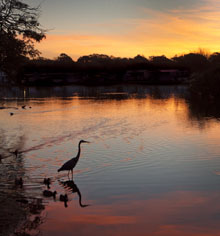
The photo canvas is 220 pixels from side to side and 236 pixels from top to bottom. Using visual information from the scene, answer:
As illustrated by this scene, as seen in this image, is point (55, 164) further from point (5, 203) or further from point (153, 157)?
point (5, 203)

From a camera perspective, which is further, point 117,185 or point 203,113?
point 203,113

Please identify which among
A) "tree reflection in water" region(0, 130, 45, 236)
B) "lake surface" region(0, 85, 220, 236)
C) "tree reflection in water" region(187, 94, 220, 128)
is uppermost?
"tree reflection in water" region(187, 94, 220, 128)

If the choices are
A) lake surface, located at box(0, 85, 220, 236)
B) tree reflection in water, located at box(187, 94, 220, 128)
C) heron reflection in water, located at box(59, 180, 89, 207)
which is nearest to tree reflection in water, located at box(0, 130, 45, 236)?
lake surface, located at box(0, 85, 220, 236)

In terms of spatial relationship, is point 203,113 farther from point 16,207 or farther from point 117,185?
point 16,207

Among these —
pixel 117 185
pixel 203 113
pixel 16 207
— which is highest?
pixel 203 113

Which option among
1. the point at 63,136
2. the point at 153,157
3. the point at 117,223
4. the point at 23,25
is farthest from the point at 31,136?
the point at 117,223

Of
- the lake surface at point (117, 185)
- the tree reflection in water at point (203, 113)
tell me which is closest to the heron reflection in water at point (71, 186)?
the lake surface at point (117, 185)

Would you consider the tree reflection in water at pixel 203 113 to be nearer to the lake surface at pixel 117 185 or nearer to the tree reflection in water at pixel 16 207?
the lake surface at pixel 117 185

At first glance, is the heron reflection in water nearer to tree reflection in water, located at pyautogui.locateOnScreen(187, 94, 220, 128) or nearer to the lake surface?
the lake surface

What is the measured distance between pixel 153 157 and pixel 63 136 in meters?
11.6

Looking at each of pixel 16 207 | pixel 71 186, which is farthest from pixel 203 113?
pixel 16 207

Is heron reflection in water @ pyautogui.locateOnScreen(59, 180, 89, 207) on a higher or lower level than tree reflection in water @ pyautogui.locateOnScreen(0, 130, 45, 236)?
lower

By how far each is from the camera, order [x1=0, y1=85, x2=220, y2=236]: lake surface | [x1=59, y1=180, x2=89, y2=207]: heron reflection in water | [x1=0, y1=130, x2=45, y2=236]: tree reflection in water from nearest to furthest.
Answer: [x1=0, y1=130, x2=45, y2=236]: tree reflection in water, [x1=0, y1=85, x2=220, y2=236]: lake surface, [x1=59, y1=180, x2=89, y2=207]: heron reflection in water

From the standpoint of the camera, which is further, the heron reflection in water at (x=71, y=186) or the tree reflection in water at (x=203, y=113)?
the tree reflection in water at (x=203, y=113)
